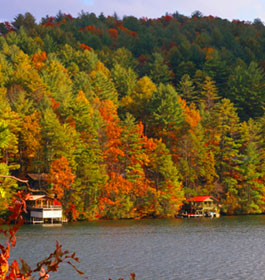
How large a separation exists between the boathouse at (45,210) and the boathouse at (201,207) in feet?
66.7

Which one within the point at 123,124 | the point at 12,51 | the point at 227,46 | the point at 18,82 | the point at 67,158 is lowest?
the point at 67,158

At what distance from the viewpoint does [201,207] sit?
83688 millimetres

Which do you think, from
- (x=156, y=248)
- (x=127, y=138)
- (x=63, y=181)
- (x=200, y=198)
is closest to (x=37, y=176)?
(x=63, y=181)

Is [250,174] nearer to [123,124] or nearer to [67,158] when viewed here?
[123,124]

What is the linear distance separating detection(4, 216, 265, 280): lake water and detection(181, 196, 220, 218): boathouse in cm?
1091

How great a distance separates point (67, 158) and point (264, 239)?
31336mm

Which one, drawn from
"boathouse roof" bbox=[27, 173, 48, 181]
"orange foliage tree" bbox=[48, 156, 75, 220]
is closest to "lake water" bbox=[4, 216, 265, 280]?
"orange foliage tree" bbox=[48, 156, 75, 220]

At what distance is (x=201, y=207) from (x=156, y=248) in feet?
124

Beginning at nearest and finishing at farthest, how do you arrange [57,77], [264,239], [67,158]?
[264,239] < [67,158] < [57,77]

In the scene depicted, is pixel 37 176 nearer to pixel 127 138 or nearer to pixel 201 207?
pixel 127 138

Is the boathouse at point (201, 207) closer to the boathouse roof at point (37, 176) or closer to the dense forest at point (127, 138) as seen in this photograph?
the dense forest at point (127, 138)

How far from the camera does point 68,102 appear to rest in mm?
89062

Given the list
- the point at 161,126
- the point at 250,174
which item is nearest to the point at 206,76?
the point at 161,126

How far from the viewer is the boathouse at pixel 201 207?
83.6 meters
